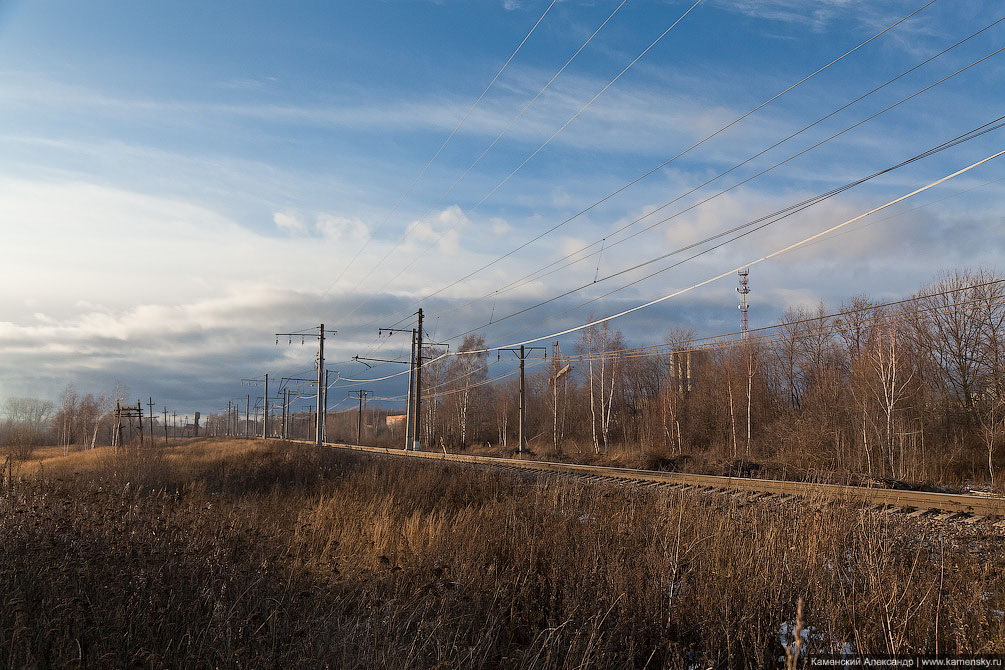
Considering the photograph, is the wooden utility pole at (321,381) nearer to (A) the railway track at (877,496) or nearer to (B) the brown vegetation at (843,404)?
(B) the brown vegetation at (843,404)

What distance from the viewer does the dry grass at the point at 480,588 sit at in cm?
422

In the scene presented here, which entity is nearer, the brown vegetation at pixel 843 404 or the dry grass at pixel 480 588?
the dry grass at pixel 480 588

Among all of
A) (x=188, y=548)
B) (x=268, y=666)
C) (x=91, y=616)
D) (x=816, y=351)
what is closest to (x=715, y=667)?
(x=268, y=666)

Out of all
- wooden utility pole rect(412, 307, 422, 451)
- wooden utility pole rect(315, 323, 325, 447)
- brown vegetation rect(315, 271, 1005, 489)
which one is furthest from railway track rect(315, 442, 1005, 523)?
wooden utility pole rect(315, 323, 325, 447)

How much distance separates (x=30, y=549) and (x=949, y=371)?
33.0 meters

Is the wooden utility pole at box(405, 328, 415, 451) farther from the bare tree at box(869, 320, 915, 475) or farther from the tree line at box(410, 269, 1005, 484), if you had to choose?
the bare tree at box(869, 320, 915, 475)

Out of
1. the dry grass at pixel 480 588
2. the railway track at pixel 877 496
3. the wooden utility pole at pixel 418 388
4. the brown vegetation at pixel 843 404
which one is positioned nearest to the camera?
the dry grass at pixel 480 588

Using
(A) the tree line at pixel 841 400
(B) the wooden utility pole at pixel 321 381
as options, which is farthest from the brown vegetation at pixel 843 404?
(B) the wooden utility pole at pixel 321 381

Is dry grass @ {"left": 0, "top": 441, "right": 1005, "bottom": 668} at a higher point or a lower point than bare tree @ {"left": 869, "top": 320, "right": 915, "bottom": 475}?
lower

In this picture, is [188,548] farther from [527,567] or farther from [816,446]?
[816,446]

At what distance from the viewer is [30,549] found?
5695mm

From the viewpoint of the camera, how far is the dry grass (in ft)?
13.9

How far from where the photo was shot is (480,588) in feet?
18.3

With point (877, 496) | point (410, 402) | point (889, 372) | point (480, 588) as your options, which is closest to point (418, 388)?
point (410, 402)
